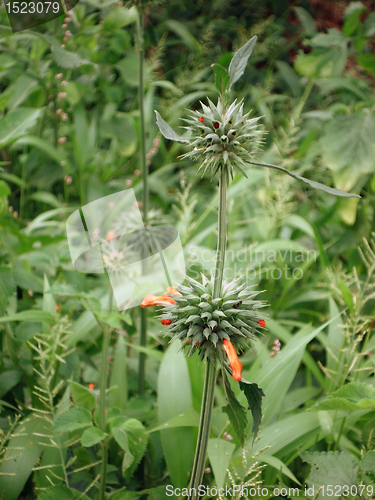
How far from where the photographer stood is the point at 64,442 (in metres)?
0.85

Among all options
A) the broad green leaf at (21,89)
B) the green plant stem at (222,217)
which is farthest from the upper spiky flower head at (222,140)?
the broad green leaf at (21,89)

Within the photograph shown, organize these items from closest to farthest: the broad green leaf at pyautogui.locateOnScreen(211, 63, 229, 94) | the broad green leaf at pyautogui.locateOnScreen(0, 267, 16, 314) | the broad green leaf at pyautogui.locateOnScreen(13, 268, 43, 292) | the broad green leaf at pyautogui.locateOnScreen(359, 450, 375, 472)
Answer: the broad green leaf at pyautogui.locateOnScreen(211, 63, 229, 94)
the broad green leaf at pyautogui.locateOnScreen(359, 450, 375, 472)
the broad green leaf at pyautogui.locateOnScreen(0, 267, 16, 314)
the broad green leaf at pyautogui.locateOnScreen(13, 268, 43, 292)

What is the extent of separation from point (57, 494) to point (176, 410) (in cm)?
27

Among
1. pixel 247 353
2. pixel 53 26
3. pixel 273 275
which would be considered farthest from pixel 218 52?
pixel 247 353

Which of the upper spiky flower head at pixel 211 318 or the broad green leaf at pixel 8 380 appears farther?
the broad green leaf at pixel 8 380

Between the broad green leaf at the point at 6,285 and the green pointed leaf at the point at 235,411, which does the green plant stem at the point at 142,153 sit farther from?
the green pointed leaf at the point at 235,411

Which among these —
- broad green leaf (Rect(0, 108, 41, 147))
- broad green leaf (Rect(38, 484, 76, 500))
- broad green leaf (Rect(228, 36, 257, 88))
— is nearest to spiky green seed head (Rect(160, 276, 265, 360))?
broad green leaf (Rect(228, 36, 257, 88))

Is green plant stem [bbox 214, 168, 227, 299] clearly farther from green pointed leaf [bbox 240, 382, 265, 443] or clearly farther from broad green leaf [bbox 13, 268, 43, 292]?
broad green leaf [bbox 13, 268, 43, 292]

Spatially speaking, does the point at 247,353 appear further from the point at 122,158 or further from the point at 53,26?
the point at 53,26

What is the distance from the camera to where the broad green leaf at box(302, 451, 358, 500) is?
699 millimetres

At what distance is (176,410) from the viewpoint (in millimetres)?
850

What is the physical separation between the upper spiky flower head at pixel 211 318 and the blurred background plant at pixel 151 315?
0.25m

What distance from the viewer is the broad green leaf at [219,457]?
0.70 meters

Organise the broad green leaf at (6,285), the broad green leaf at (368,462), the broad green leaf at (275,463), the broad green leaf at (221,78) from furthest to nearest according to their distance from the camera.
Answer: the broad green leaf at (6,285) → the broad green leaf at (275,463) → the broad green leaf at (368,462) → the broad green leaf at (221,78)
